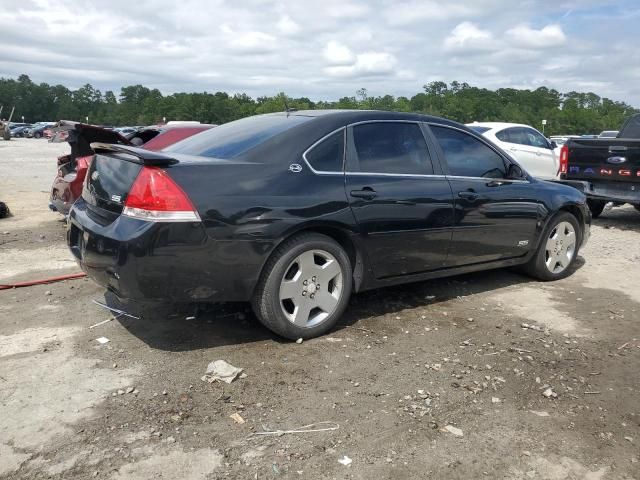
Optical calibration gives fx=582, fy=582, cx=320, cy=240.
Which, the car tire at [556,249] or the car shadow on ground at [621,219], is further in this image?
the car shadow on ground at [621,219]

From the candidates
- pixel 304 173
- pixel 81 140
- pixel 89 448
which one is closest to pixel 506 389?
pixel 304 173

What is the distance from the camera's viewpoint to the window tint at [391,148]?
176 inches

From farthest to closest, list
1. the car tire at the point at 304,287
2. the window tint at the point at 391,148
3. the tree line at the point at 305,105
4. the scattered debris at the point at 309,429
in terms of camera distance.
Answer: the tree line at the point at 305,105 → the window tint at the point at 391,148 → the car tire at the point at 304,287 → the scattered debris at the point at 309,429

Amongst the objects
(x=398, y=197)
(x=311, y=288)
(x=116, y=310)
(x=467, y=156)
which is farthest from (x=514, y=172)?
(x=116, y=310)

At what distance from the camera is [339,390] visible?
3.50 metres

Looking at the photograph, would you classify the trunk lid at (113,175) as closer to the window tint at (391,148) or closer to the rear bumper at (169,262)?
the rear bumper at (169,262)

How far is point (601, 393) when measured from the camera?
3.57 meters

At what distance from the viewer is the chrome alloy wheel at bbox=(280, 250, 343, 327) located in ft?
13.4

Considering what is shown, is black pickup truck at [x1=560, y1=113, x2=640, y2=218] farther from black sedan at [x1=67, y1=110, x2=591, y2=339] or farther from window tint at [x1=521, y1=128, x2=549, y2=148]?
black sedan at [x1=67, y1=110, x2=591, y2=339]

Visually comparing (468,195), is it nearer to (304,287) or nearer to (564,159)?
(304,287)

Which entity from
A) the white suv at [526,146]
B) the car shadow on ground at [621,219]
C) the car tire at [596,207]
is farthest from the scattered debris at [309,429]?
the white suv at [526,146]

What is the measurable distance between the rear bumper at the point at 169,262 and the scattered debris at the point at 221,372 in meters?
0.42

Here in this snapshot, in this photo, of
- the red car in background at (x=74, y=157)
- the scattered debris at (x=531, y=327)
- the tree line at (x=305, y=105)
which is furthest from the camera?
the tree line at (x=305, y=105)

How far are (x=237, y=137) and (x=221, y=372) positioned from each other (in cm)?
180
